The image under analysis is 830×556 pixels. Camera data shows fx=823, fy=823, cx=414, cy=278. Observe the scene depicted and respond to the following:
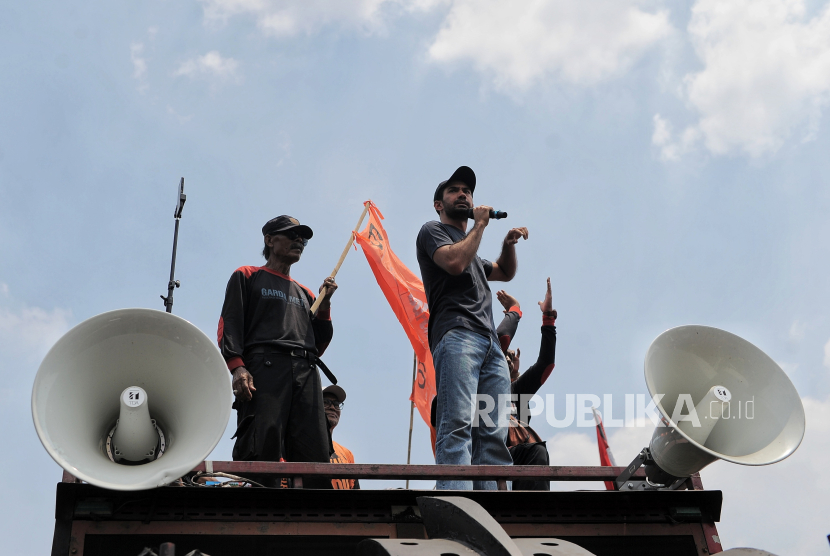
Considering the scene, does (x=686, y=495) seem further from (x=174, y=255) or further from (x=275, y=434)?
(x=174, y=255)

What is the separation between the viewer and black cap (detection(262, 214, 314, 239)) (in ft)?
18.7

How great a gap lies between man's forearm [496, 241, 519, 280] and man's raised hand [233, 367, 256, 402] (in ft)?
6.07


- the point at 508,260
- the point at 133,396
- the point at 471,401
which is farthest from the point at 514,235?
the point at 133,396

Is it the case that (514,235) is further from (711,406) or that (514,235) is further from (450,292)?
(711,406)

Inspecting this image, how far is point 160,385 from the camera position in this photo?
3.50m

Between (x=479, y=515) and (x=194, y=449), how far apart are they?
1.20 metres

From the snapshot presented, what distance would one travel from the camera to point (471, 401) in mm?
4359

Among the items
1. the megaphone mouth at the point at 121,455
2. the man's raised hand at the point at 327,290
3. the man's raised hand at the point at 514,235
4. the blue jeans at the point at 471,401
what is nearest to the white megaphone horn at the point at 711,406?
the blue jeans at the point at 471,401

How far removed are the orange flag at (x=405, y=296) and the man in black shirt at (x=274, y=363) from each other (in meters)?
2.63

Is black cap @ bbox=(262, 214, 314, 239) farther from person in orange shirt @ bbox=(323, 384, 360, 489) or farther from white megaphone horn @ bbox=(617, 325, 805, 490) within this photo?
white megaphone horn @ bbox=(617, 325, 805, 490)

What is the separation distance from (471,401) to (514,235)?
4.75 ft

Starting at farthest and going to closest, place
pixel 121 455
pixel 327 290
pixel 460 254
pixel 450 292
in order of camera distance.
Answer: pixel 327 290
pixel 450 292
pixel 460 254
pixel 121 455

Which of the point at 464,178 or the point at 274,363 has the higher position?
the point at 464,178

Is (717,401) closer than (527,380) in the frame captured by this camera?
Yes
